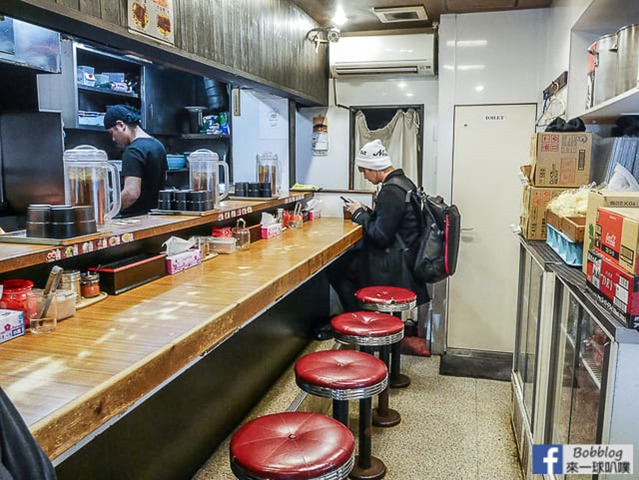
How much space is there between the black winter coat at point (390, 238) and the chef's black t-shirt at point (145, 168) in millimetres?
1336

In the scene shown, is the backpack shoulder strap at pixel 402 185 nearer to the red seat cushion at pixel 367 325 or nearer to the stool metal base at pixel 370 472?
the red seat cushion at pixel 367 325

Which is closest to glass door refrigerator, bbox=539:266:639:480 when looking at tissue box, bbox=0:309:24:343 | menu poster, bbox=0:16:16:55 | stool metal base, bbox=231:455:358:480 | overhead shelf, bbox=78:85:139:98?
stool metal base, bbox=231:455:358:480

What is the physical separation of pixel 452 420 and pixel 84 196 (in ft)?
7.94

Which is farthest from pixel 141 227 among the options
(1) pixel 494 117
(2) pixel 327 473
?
(1) pixel 494 117

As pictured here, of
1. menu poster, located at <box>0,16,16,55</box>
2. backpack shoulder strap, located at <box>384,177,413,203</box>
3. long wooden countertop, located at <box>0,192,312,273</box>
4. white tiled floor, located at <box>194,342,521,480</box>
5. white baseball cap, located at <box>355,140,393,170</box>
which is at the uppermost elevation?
menu poster, located at <box>0,16,16,55</box>

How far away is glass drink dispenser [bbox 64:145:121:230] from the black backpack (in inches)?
79.1

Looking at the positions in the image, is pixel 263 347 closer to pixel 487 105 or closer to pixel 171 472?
pixel 171 472

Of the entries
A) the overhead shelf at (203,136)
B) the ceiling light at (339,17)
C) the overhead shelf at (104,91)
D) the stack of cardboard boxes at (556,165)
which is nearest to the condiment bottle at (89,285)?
the stack of cardboard boxes at (556,165)

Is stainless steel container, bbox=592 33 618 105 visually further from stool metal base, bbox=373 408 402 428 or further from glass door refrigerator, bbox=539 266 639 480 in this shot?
stool metal base, bbox=373 408 402 428

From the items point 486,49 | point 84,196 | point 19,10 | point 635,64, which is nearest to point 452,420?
point 635,64

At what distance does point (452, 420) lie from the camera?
331 cm

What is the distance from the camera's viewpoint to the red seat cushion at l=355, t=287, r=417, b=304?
331 centimetres

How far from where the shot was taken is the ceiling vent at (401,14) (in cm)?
391

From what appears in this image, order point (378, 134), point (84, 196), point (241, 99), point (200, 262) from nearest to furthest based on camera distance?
point (84, 196), point (200, 262), point (241, 99), point (378, 134)
